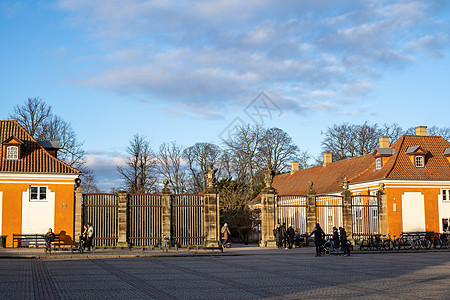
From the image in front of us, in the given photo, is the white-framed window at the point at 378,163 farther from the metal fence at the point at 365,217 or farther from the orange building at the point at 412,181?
the metal fence at the point at 365,217

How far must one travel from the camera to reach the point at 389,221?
38.1 metres

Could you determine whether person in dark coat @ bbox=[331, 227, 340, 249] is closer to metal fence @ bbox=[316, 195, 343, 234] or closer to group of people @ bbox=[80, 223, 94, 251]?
metal fence @ bbox=[316, 195, 343, 234]

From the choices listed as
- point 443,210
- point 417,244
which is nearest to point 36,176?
point 417,244

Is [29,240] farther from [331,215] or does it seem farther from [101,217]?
[331,215]

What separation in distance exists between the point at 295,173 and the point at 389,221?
2238cm

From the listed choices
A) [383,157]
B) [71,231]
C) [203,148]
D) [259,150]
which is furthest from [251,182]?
[71,231]

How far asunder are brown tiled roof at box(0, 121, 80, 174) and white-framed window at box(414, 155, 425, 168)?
967 inches

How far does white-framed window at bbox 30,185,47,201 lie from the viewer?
33.2m

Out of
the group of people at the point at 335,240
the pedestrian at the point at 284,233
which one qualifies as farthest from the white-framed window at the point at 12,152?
the group of people at the point at 335,240

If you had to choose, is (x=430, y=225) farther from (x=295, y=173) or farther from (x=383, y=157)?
(x=295, y=173)

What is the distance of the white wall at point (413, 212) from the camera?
1516 inches

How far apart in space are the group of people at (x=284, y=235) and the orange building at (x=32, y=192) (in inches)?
501

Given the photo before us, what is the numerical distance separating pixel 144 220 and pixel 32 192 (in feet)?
27.0

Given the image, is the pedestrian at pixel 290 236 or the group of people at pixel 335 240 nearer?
the group of people at pixel 335 240
